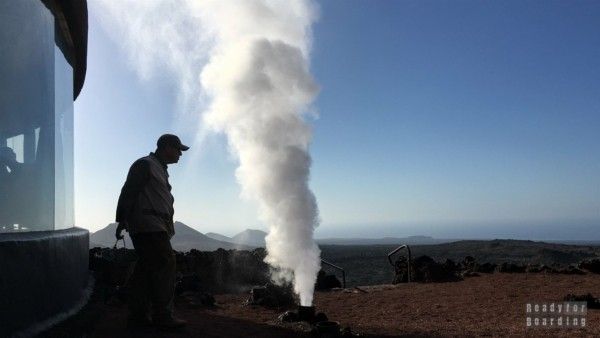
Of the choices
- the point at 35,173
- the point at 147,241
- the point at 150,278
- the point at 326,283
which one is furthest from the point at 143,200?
the point at 326,283

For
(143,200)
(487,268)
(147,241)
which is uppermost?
(143,200)

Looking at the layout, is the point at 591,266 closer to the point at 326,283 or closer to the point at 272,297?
the point at 326,283

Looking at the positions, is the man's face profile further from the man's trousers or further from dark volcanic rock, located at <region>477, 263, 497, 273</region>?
dark volcanic rock, located at <region>477, 263, 497, 273</region>

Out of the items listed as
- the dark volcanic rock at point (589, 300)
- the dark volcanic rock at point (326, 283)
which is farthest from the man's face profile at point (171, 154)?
the dark volcanic rock at point (326, 283)

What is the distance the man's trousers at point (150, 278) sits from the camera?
5336 mm

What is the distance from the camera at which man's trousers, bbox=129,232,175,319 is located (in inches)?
210

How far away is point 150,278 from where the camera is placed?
5344mm

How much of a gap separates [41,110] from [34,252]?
1634mm

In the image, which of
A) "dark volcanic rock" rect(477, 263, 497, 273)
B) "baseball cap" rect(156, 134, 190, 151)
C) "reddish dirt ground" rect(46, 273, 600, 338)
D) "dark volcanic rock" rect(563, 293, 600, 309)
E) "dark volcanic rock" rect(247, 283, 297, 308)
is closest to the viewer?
"baseball cap" rect(156, 134, 190, 151)

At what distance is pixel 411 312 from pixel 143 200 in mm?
5077

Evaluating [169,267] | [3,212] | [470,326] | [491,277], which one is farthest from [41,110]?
[491,277]

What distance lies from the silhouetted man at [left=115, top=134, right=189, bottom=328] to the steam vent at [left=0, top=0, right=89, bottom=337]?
0.56m

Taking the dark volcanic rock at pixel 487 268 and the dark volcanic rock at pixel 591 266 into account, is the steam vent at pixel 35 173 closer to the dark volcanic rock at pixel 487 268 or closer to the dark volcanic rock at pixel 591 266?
the dark volcanic rock at pixel 487 268

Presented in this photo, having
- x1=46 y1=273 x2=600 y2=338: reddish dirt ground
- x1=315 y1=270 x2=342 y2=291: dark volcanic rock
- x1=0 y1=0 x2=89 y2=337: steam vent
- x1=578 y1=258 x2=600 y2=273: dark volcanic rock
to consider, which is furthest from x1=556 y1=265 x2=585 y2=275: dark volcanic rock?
x1=0 y1=0 x2=89 y2=337: steam vent
